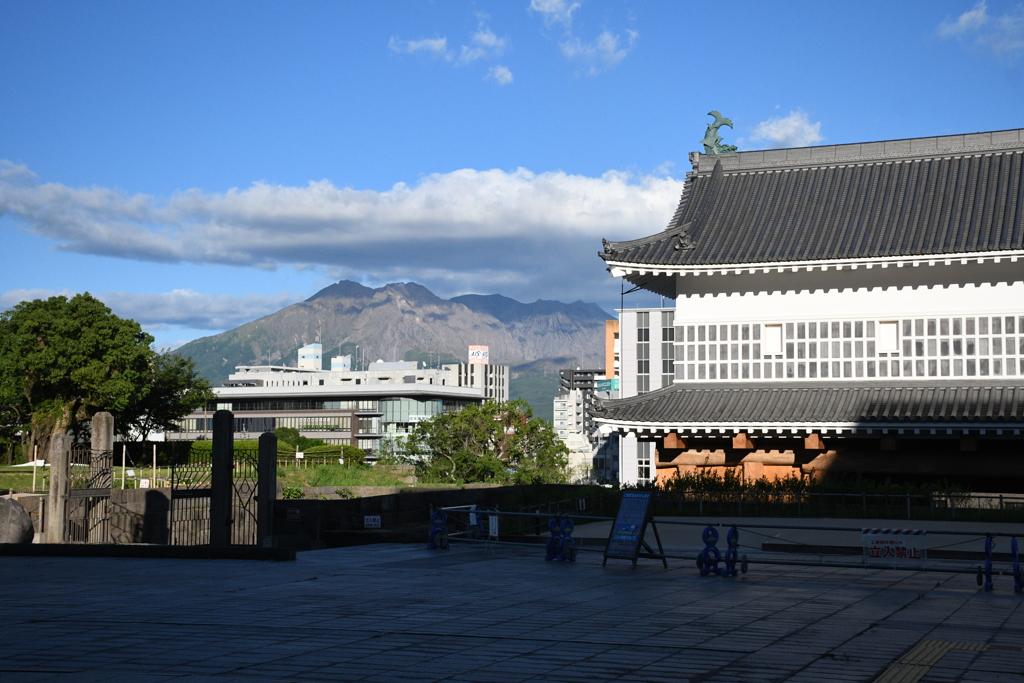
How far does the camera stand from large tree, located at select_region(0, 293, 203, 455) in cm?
6888

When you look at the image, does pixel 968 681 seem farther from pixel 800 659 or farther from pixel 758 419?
pixel 758 419

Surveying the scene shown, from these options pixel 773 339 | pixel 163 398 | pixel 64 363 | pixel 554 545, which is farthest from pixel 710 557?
pixel 163 398

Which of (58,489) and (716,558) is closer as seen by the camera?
(716,558)

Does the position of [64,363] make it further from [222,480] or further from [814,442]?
[814,442]

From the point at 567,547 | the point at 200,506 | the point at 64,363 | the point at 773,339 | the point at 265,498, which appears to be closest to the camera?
the point at 567,547

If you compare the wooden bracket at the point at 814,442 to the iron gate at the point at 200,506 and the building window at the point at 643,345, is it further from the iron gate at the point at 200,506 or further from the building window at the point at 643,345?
the building window at the point at 643,345

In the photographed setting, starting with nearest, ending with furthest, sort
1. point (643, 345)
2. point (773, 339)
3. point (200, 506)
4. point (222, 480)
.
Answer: point (222, 480) → point (773, 339) → point (200, 506) → point (643, 345)

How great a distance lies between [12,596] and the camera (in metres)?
13.4

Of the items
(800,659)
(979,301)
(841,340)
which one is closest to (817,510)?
(841,340)

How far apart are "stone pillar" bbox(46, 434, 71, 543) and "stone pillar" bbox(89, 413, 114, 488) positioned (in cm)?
204

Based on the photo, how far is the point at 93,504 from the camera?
34.4 meters

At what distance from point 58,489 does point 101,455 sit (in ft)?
10.1

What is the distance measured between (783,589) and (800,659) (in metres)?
5.94

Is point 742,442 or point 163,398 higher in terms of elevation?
point 163,398
